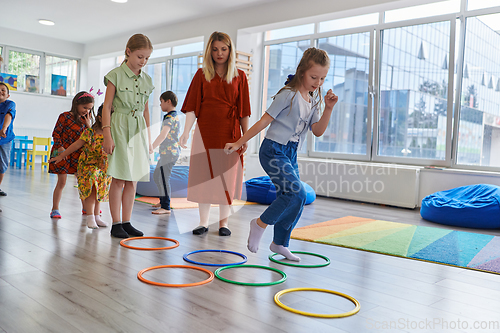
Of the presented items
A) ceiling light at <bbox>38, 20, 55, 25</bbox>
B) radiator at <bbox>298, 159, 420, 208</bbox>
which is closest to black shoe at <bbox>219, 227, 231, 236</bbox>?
radiator at <bbox>298, 159, 420, 208</bbox>

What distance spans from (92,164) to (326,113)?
1823 millimetres

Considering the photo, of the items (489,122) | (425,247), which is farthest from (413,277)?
(489,122)

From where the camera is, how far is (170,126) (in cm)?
398

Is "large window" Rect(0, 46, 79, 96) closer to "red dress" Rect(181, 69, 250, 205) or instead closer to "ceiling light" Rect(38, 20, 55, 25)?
"ceiling light" Rect(38, 20, 55, 25)

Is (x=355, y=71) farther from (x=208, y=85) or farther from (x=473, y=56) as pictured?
(x=208, y=85)

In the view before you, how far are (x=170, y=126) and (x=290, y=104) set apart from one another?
6.66 feet

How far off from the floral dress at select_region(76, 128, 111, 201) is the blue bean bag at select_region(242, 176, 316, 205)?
2.28 m

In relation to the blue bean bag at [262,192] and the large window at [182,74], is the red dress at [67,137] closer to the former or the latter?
the blue bean bag at [262,192]

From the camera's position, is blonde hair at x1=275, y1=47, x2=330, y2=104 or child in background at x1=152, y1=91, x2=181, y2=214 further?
child in background at x1=152, y1=91, x2=181, y2=214

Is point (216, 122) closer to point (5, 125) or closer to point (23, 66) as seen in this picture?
point (5, 125)

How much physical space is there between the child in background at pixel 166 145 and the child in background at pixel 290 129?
1877 millimetres

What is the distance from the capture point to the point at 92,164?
3.07 m

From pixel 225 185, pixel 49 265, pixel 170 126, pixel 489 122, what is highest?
pixel 489 122

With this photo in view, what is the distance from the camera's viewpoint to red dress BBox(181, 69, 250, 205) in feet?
9.33
